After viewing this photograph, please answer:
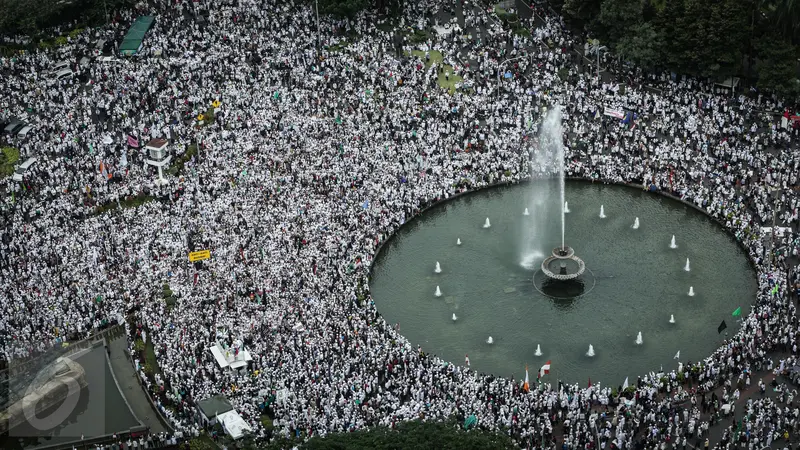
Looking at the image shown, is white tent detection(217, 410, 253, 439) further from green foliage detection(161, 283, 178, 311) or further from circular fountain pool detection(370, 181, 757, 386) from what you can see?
circular fountain pool detection(370, 181, 757, 386)

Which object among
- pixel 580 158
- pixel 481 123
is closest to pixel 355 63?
pixel 481 123

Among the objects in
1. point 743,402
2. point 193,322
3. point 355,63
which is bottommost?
point 743,402

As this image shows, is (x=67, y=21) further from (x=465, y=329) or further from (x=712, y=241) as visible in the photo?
(x=712, y=241)

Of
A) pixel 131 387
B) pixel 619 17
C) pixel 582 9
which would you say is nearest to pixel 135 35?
pixel 582 9

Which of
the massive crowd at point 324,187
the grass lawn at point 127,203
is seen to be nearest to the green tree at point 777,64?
the massive crowd at point 324,187

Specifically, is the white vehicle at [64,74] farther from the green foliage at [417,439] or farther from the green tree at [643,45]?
the green foliage at [417,439]

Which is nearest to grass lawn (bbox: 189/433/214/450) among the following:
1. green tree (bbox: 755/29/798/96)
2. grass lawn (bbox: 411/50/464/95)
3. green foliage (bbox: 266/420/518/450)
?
green foliage (bbox: 266/420/518/450)
